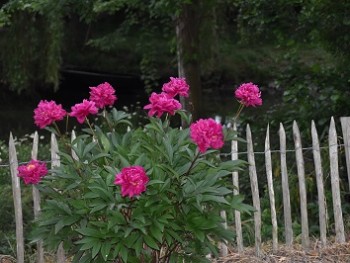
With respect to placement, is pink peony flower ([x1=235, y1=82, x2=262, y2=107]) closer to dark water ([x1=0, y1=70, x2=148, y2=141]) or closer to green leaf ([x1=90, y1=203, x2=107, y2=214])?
green leaf ([x1=90, y1=203, x2=107, y2=214])

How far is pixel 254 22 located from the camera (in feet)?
28.3

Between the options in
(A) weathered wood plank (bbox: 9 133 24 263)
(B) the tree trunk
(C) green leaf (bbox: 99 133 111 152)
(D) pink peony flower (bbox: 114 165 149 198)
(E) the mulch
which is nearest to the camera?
(D) pink peony flower (bbox: 114 165 149 198)

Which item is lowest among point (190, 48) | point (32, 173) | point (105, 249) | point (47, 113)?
point (105, 249)

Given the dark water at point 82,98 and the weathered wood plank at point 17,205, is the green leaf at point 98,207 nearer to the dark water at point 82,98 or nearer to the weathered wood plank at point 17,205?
the weathered wood plank at point 17,205

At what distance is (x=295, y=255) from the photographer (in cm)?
534

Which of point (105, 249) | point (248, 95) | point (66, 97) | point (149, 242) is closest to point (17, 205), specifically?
point (105, 249)

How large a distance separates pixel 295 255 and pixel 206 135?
2.34m

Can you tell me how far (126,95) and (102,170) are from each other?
21461 mm

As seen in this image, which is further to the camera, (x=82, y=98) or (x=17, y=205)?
(x=82, y=98)

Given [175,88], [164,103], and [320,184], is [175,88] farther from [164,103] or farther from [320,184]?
[320,184]

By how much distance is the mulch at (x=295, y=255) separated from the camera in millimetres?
5219

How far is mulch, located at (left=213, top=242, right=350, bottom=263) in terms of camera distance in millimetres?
5219

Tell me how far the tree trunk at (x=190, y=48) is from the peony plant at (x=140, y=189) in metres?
6.00

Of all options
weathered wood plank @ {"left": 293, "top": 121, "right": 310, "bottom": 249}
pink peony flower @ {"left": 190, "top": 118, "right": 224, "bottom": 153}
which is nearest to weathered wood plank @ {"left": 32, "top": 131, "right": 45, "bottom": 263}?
pink peony flower @ {"left": 190, "top": 118, "right": 224, "bottom": 153}
